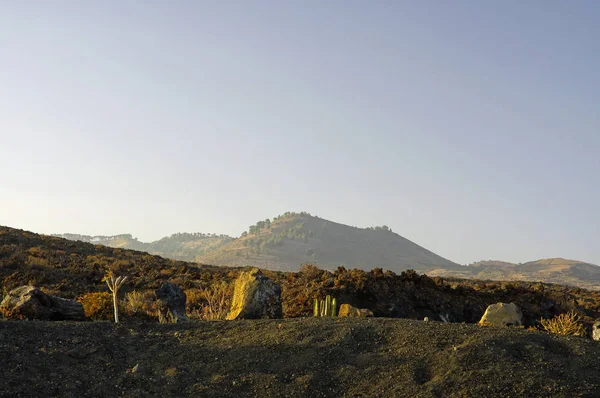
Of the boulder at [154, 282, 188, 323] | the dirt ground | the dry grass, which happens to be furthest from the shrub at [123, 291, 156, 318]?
the dirt ground

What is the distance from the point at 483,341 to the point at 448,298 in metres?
12.4

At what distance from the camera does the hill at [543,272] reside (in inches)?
5123

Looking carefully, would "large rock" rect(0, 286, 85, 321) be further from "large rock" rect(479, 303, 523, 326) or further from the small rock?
"large rock" rect(479, 303, 523, 326)

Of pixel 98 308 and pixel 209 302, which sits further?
pixel 209 302

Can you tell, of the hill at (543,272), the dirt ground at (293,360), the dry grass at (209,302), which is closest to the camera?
the dirt ground at (293,360)

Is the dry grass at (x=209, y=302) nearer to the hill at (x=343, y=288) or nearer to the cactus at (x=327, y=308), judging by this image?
the hill at (x=343, y=288)

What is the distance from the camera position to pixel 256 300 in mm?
14188

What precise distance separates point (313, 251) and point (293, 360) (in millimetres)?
159617

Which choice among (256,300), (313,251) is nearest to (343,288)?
(256,300)

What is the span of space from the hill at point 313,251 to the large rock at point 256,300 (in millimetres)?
120658

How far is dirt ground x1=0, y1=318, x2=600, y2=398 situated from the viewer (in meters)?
8.27

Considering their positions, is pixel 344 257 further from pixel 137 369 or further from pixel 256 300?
pixel 137 369

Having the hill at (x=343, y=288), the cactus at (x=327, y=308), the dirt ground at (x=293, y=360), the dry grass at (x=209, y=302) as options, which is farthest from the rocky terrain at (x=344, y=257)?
the dirt ground at (x=293, y=360)

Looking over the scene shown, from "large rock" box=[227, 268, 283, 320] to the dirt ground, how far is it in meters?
3.08
